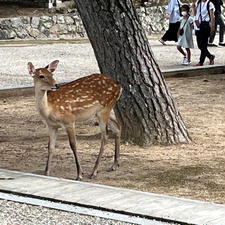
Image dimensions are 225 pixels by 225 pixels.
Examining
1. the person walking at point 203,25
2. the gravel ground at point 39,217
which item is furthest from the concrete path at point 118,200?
the person walking at point 203,25

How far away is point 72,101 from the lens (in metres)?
7.80

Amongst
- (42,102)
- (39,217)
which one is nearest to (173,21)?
(42,102)

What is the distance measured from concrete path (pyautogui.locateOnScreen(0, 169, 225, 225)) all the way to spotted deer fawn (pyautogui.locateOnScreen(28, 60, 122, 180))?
2.22 ft

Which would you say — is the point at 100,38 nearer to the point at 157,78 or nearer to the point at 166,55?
the point at 157,78

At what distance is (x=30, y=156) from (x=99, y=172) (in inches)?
41.9

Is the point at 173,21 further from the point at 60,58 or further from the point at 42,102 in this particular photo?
the point at 42,102

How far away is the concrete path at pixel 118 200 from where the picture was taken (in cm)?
605

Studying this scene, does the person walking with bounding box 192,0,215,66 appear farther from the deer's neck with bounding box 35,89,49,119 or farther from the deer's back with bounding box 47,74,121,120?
the deer's neck with bounding box 35,89,49,119

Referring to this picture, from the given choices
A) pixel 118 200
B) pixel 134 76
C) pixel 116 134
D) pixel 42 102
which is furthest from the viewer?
pixel 134 76

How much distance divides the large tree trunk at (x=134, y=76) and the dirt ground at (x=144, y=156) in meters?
0.19

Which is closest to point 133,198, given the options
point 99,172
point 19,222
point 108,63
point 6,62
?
point 19,222

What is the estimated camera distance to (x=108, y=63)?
948 centimetres

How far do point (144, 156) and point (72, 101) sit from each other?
141 cm

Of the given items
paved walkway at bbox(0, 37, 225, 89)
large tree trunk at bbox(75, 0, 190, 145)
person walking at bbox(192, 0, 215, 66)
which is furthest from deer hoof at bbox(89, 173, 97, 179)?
person walking at bbox(192, 0, 215, 66)
